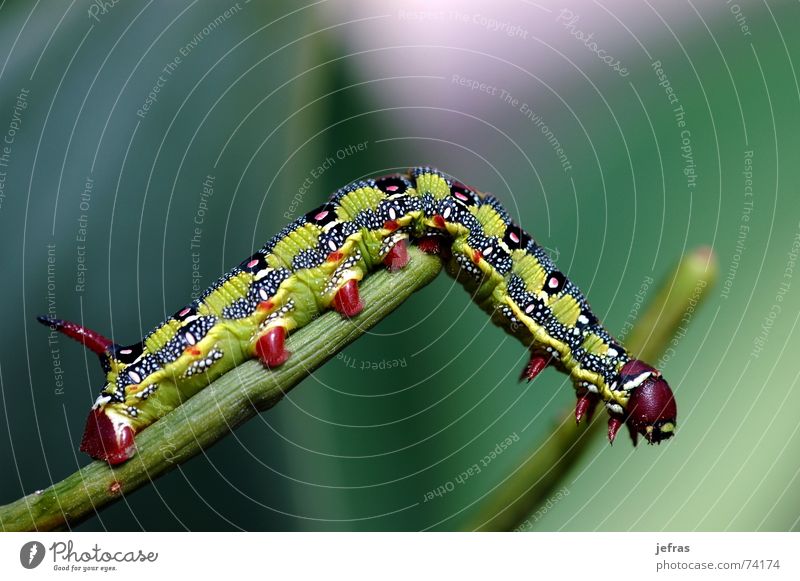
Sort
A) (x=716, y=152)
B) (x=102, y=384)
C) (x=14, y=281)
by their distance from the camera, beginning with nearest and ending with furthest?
1. (x=102, y=384)
2. (x=14, y=281)
3. (x=716, y=152)

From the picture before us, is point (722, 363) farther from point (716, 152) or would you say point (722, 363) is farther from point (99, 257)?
point (99, 257)

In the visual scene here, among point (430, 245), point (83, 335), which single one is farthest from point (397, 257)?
point (83, 335)

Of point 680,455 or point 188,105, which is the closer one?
point 680,455

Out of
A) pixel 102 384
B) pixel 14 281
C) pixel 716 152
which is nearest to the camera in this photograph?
pixel 102 384

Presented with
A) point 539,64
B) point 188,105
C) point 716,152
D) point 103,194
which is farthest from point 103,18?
point 716,152

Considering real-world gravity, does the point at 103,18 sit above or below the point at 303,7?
below

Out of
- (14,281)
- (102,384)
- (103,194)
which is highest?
(103,194)

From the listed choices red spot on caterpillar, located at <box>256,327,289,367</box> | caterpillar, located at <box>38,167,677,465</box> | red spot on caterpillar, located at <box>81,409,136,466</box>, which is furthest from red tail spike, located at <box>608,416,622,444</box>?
red spot on caterpillar, located at <box>81,409,136,466</box>
